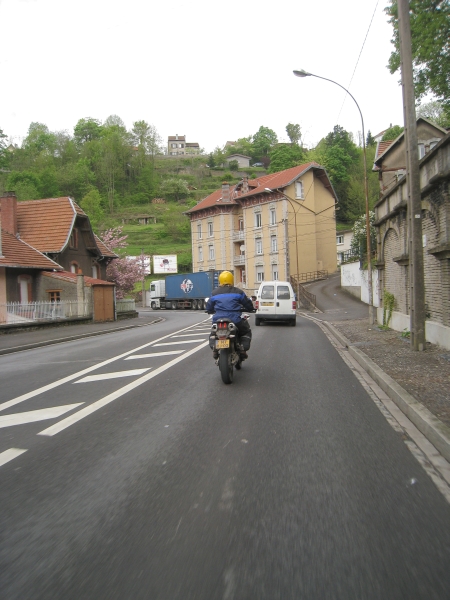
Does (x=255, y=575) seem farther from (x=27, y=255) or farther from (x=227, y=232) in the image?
(x=227, y=232)

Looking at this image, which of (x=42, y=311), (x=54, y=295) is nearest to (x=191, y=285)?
(x=54, y=295)

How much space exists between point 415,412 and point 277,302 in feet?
57.6

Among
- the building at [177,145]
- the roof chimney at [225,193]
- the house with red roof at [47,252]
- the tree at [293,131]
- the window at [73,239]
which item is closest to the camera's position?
the house with red roof at [47,252]

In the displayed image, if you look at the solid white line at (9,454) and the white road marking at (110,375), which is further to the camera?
the white road marking at (110,375)

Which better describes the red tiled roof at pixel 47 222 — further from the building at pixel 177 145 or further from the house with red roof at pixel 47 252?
the building at pixel 177 145

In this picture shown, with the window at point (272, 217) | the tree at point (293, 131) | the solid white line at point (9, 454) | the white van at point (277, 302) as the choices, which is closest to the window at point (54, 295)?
the white van at point (277, 302)

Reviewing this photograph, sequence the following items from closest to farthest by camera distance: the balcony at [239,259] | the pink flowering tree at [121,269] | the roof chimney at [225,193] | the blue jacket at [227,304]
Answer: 1. the blue jacket at [227,304]
2. the pink flowering tree at [121,269]
3. the balcony at [239,259]
4. the roof chimney at [225,193]

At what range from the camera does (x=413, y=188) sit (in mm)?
11227

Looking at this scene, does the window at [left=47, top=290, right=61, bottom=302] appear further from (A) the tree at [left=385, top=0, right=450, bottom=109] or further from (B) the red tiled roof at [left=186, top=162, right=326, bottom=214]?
(B) the red tiled roof at [left=186, top=162, right=326, bottom=214]

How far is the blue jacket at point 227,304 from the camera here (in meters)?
8.75

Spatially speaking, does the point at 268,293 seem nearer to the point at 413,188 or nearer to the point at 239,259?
the point at 413,188

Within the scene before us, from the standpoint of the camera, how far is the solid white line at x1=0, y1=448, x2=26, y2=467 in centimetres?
484

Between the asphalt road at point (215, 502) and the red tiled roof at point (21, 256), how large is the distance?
76.3 feet

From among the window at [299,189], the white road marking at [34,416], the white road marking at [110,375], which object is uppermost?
the window at [299,189]
